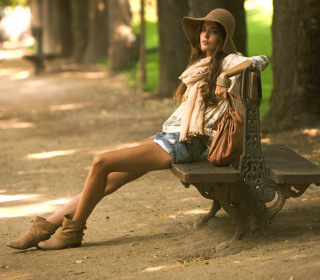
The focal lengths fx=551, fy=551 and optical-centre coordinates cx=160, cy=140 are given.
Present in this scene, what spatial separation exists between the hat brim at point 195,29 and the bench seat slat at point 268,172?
3.14ft

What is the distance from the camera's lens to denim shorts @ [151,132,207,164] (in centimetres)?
452

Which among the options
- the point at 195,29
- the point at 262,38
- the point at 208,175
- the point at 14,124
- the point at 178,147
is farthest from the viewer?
the point at 262,38

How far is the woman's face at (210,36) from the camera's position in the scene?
4590 mm

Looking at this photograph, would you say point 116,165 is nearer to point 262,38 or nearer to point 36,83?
point 36,83

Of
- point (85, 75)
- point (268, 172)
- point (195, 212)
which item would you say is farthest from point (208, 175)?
point (85, 75)

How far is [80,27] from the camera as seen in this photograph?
29.0 m

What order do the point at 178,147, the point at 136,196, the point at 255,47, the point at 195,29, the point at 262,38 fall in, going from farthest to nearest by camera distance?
1. the point at 262,38
2. the point at 255,47
3. the point at 136,196
4. the point at 195,29
5. the point at 178,147

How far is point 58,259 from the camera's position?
4379 mm

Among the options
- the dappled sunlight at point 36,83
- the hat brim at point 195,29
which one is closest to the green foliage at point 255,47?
the dappled sunlight at point 36,83

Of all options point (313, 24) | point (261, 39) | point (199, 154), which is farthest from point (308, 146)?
point (261, 39)

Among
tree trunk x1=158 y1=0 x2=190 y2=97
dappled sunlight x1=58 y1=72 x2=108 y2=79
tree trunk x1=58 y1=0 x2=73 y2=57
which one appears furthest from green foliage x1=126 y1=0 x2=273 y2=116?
tree trunk x1=58 y1=0 x2=73 y2=57

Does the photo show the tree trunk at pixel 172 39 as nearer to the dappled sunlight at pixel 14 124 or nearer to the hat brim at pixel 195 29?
the dappled sunlight at pixel 14 124

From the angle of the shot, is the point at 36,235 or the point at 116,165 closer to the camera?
the point at 116,165

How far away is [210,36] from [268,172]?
122 cm
